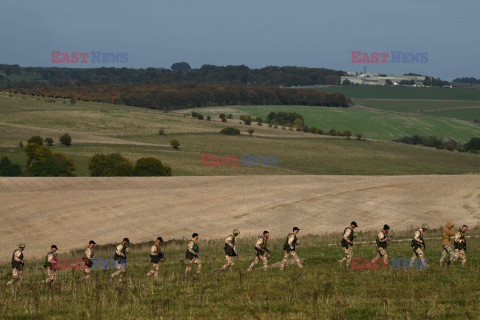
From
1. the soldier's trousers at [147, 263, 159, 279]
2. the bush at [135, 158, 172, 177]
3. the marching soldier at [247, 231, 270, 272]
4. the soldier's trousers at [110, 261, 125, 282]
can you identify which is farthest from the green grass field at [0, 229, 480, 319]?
the bush at [135, 158, 172, 177]

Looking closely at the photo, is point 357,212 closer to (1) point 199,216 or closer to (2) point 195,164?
(1) point 199,216

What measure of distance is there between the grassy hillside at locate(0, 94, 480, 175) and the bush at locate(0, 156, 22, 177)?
8909 mm

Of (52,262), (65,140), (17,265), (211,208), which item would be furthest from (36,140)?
(52,262)

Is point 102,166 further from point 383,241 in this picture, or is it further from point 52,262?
point 383,241

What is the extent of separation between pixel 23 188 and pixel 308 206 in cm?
2786

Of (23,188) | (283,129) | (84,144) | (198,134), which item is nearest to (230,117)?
(283,129)

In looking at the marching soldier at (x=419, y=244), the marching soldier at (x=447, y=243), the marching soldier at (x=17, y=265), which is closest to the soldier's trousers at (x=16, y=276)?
the marching soldier at (x=17, y=265)

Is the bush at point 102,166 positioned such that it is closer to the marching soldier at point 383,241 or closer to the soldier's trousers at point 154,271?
the soldier's trousers at point 154,271

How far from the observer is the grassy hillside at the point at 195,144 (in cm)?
9850

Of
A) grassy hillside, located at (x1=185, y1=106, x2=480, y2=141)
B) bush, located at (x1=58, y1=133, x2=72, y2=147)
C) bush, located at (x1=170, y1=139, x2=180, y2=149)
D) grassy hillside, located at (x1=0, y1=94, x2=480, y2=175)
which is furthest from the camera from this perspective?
grassy hillside, located at (x1=185, y1=106, x2=480, y2=141)

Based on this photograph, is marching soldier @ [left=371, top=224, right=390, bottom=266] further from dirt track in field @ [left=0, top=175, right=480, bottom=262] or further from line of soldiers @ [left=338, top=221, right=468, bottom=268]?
dirt track in field @ [left=0, top=175, right=480, bottom=262]

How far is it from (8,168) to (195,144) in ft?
141

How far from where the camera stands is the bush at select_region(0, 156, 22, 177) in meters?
82.9

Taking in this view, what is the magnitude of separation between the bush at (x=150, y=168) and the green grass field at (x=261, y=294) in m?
57.5
